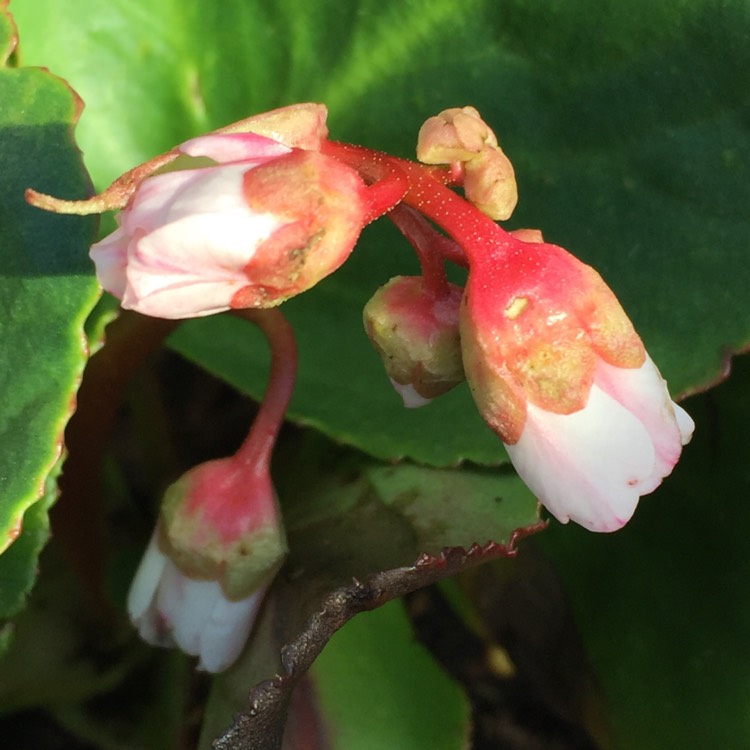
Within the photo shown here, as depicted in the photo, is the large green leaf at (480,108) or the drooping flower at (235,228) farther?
the large green leaf at (480,108)

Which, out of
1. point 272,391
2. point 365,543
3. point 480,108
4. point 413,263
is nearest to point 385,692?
point 365,543

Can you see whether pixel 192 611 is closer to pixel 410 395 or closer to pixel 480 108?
pixel 410 395

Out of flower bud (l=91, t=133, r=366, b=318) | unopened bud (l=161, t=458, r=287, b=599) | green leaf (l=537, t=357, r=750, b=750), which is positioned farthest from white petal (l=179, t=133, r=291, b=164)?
green leaf (l=537, t=357, r=750, b=750)

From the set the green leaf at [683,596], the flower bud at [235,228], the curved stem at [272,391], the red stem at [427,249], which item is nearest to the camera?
the flower bud at [235,228]

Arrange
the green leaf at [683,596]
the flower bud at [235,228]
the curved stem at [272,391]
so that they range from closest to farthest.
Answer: the flower bud at [235,228]
the curved stem at [272,391]
the green leaf at [683,596]

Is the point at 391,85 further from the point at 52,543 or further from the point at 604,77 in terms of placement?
the point at 52,543

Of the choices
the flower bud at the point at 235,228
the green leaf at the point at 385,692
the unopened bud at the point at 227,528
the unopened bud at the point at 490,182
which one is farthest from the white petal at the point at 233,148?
the green leaf at the point at 385,692

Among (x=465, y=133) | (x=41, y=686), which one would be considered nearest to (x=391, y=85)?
(x=465, y=133)

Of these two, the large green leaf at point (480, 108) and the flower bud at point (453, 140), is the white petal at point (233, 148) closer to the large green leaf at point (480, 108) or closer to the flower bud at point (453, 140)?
the flower bud at point (453, 140)

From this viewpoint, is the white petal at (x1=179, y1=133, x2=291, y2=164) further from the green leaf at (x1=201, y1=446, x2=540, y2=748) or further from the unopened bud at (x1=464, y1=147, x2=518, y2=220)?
the green leaf at (x1=201, y1=446, x2=540, y2=748)
